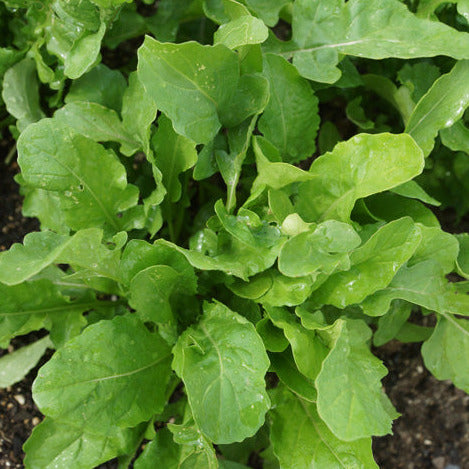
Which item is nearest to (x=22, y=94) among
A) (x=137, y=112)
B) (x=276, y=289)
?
(x=137, y=112)

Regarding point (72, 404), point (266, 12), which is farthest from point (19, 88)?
point (72, 404)

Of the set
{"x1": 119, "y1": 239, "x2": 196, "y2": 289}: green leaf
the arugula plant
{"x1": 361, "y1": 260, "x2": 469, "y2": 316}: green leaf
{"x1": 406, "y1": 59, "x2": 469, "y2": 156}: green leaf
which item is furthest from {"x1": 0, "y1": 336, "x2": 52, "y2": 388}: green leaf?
{"x1": 406, "y1": 59, "x2": 469, "y2": 156}: green leaf

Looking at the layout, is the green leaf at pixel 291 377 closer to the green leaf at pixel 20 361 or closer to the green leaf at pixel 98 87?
the green leaf at pixel 20 361

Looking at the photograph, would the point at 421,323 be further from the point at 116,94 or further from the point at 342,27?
the point at 116,94

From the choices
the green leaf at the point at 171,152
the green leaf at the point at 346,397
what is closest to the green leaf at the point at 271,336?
the green leaf at the point at 346,397

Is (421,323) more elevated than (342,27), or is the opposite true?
(342,27)

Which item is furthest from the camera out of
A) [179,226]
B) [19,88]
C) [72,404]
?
[179,226]

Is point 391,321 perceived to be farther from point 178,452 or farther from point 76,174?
point 76,174
